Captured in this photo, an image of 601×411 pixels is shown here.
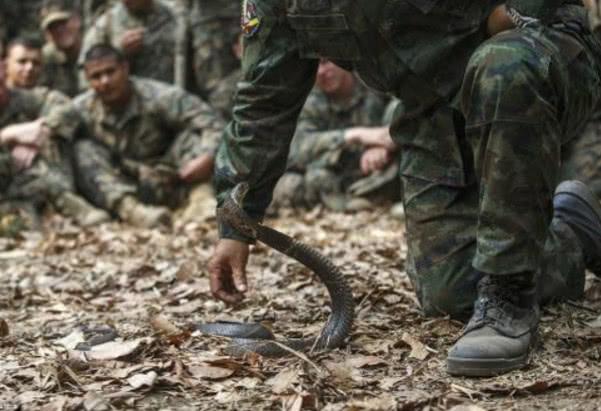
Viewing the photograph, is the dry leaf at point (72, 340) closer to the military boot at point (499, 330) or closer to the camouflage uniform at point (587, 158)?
the military boot at point (499, 330)

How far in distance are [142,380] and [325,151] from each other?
6248mm

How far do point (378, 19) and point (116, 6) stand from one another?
7960mm

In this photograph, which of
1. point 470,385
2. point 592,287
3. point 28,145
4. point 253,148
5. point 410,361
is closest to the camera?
point 470,385

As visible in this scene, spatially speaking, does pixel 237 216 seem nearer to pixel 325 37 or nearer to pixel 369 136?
pixel 325 37

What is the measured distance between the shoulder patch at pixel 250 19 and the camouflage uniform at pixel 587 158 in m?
3.59

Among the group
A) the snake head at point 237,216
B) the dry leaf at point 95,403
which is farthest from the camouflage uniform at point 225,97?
the dry leaf at point 95,403

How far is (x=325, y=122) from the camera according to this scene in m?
9.23

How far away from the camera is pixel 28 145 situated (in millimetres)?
9086

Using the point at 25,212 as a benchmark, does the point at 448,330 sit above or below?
above

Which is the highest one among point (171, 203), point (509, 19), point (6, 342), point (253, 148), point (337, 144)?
point (509, 19)

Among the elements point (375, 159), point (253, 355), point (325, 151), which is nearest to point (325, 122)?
point (325, 151)

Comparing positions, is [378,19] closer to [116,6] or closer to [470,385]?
[470,385]

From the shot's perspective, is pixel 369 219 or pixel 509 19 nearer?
pixel 509 19

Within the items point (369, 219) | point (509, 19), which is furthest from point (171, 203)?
point (509, 19)
